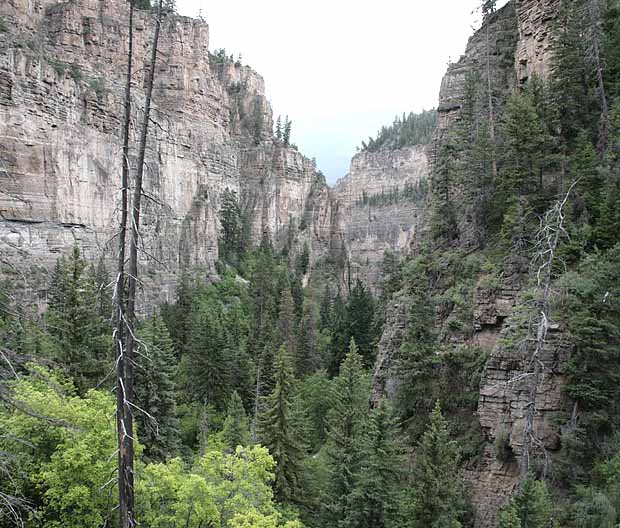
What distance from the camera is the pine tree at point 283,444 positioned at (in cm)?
1959

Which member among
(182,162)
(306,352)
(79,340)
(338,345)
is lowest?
(306,352)

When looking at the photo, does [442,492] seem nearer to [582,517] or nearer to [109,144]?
[582,517]

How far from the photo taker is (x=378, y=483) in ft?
49.5

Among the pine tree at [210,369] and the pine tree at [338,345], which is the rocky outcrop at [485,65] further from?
the pine tree at [210,369]

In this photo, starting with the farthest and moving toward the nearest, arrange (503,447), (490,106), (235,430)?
(490,106), (235,430), (503,447)

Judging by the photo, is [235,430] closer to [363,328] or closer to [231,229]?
[363,328]

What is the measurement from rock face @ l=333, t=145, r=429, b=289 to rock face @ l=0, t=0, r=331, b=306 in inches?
1759

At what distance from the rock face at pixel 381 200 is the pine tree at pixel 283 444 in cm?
7608

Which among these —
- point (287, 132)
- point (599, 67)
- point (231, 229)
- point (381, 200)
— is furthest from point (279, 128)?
point (599, 67)

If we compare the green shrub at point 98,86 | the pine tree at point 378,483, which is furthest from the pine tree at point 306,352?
the green shrub at point 98,86

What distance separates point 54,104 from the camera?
40.1m

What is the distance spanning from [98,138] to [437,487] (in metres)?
41.3

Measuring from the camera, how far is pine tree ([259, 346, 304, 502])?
19594 millimetres

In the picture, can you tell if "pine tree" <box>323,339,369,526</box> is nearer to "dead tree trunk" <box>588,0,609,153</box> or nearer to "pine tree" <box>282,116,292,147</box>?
"dead tree trunk" <box>588,0,609,153</box>
